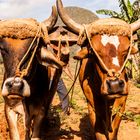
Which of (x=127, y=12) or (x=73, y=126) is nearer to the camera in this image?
(x=73, y=126)

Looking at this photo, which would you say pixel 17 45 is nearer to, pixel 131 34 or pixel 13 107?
pixel 13 107

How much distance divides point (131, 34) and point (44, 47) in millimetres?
1292

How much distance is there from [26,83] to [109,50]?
1.21 meters

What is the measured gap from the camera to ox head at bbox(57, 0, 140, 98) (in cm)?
514

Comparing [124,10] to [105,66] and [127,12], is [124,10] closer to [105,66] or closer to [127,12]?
[127,12]

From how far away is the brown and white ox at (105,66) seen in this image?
17.1ft

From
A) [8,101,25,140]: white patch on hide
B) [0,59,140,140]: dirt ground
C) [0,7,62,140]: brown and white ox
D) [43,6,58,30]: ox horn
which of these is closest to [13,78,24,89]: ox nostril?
[0,7,62,140]: brown and white ox

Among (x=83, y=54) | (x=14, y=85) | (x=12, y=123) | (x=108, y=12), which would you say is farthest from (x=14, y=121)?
(x=108, y=12)

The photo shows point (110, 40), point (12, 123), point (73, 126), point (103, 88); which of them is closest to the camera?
point (103, 88)

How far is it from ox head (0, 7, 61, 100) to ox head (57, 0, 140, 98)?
0.55 meters

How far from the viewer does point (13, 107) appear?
18.9 feet

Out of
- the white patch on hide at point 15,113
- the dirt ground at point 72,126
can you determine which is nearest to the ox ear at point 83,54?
the white patch on hide at point 15,113

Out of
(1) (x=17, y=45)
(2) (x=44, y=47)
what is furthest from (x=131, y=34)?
(1) (x=17, y=45)

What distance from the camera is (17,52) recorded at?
5.30m
